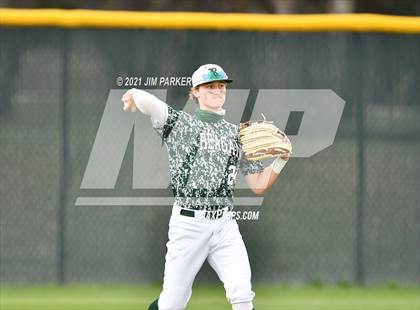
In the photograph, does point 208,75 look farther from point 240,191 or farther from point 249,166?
point 240,191

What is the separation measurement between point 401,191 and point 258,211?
94 centimetres

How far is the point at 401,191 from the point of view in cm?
637

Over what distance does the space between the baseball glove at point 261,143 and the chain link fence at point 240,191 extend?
121cm

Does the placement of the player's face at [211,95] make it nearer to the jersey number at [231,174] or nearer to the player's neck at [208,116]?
the player's neck at [208,116]

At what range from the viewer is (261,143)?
16.4ft

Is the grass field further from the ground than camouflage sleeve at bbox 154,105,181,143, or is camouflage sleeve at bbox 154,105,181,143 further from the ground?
camouflage sleeve at bbox 154,105,181,143

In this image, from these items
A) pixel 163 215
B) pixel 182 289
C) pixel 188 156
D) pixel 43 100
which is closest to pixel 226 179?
pixel 188 156

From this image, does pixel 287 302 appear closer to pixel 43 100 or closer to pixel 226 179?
pixel 226 179

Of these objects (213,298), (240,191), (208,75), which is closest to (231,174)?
(208,75)

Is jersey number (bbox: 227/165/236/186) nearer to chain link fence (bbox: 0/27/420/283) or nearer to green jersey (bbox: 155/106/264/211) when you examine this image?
green jersey (bbox: 155/106/264/211)

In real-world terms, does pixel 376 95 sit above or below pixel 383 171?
above

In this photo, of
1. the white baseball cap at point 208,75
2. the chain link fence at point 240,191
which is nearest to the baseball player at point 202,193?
the white baseball cap at point 208,75

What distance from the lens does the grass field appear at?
6.02 meters

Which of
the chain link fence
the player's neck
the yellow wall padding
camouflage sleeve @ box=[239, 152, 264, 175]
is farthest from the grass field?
the yellow wall padding
